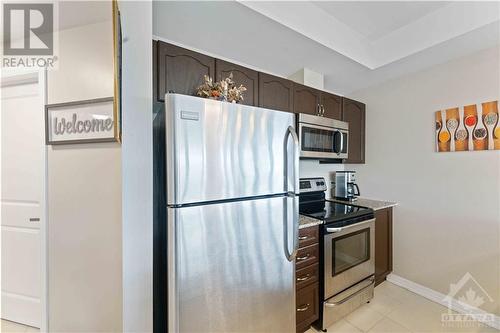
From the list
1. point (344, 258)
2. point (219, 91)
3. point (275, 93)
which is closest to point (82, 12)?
point (219, 91)

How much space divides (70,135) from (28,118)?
631mm

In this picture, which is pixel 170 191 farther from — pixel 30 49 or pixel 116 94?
pixel 30 49

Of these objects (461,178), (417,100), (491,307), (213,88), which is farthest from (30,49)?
(491,307)

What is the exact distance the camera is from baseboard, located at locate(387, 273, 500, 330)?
189cm

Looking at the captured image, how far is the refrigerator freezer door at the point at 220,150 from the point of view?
110 cm

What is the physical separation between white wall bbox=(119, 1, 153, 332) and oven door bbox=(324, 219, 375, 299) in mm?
1335

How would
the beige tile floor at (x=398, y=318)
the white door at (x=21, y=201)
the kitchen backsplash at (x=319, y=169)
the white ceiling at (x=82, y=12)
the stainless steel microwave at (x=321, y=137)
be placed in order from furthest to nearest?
the kitchen backsplash at (x=319, y=169) → the stainless steel microwave at (x=321, y=137) → the beige tile floor at (x=398, y=318) → the white door at (x=21, y=201) → the white ceiling at (x=82, y=12)

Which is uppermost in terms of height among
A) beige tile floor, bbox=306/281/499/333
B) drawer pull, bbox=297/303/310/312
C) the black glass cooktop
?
the black glass cooktop

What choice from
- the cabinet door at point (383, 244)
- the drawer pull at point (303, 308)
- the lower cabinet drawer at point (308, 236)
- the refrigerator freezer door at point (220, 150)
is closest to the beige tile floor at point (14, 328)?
the refrigerator freezer door at point (220, 150)

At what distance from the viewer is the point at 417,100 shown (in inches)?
94.4

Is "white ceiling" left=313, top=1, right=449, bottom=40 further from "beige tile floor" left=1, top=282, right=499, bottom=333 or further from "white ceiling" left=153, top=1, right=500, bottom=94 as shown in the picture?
"beige tile floor" left=1, top=282, right=499, bottom=333

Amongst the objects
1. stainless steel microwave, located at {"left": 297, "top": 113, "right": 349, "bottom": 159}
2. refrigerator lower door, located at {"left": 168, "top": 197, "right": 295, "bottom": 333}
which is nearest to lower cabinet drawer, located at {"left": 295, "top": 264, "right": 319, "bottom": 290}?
refrigerator lower door, located at {"left": 168, "top": 197, "right": 295, "bottom": 333}

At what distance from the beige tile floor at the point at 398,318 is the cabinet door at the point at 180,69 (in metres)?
2.16

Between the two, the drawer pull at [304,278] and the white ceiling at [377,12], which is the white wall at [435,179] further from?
the drawer pull at [304,278]
